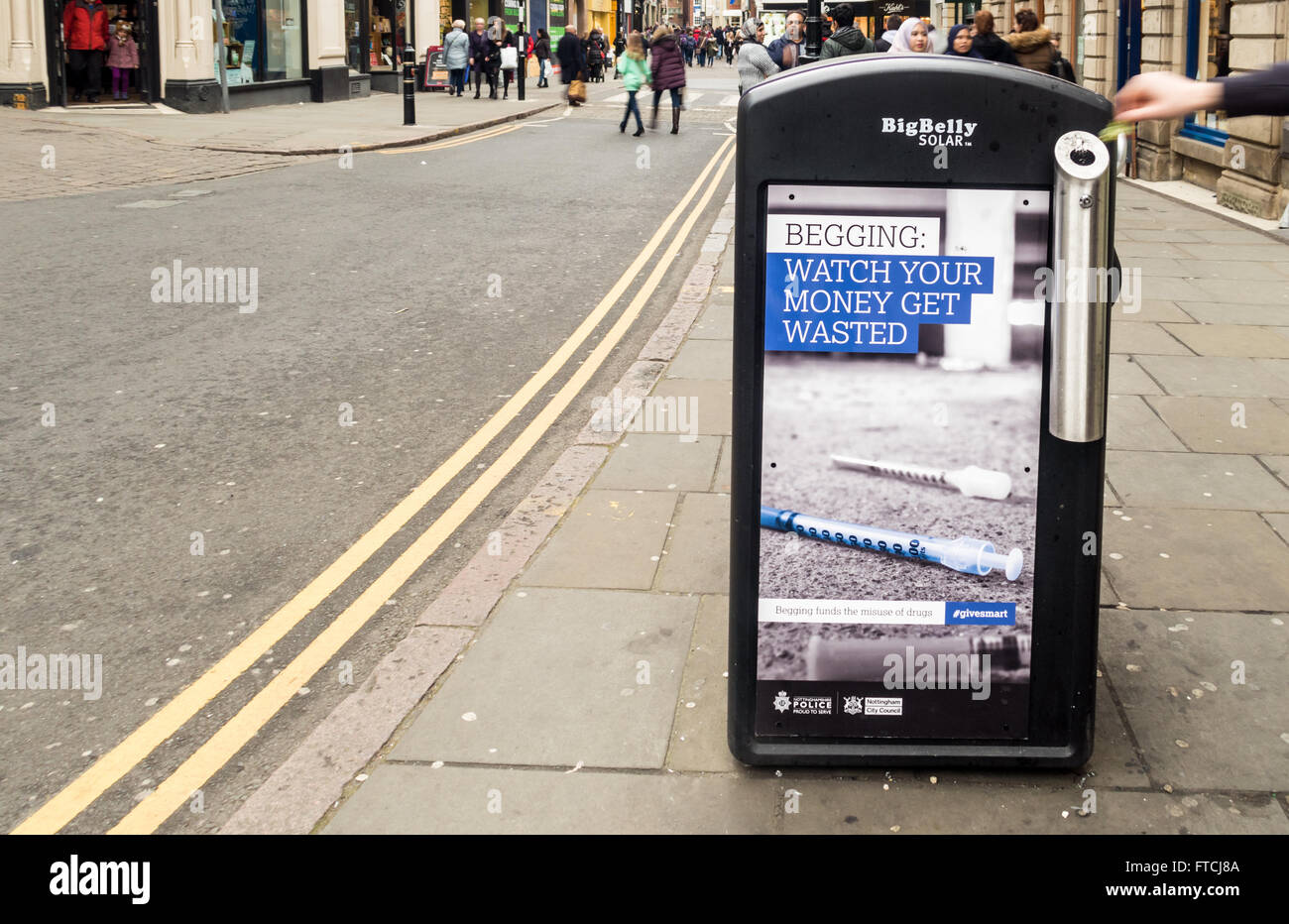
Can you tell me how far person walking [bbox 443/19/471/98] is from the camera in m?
33.2

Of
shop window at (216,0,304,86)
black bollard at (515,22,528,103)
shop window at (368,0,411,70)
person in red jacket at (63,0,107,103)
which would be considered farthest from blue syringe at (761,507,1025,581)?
shop window at (368,0,411,70)

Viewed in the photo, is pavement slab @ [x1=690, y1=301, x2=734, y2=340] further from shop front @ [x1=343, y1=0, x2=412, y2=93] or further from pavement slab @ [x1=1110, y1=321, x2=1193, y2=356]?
shop front @ [x1=343, y1=0, x2=412, y2=93]

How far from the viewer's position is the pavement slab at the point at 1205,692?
131 inches

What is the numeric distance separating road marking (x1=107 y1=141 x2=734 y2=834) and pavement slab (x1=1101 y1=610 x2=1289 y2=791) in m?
2.38

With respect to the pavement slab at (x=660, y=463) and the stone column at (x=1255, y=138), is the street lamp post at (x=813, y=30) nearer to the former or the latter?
the stone column at (x=1255, y=138)

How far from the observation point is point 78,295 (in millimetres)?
9164

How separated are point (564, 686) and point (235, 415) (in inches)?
137

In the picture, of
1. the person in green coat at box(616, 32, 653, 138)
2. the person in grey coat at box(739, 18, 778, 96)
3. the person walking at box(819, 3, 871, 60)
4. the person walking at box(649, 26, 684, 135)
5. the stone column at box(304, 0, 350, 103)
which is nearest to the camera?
the person walking at box(819, 3, 871, 60)

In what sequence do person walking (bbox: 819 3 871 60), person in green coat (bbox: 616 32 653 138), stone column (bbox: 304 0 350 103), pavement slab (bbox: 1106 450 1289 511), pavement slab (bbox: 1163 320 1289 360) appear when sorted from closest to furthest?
pavement slab (bbox: 1106 450 1289 511) → pavement slab (bbox: 1163 320 1289 360) → person walking (bbox: 819 3 871 60) → person in green coat (bbox: 616 32 653 138) → stone column (bbox: 304 0 350 103)

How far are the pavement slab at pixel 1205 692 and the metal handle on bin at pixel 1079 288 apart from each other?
92cm

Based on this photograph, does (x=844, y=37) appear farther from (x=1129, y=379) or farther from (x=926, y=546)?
(x=926, y=546)
